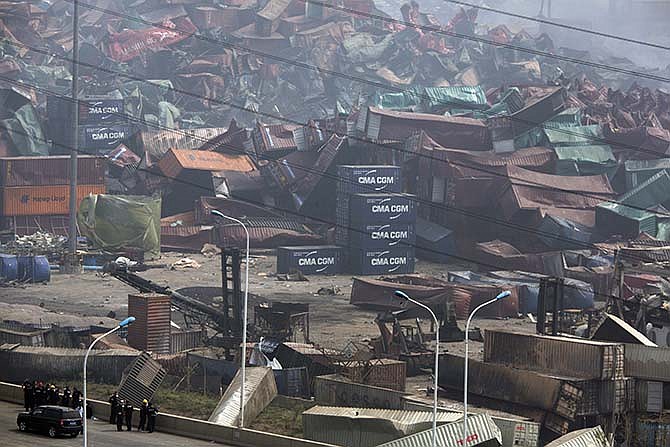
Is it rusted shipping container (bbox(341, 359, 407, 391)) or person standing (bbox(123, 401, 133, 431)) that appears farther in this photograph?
rusted shipping container (bbox(341, 359, 407, 391))

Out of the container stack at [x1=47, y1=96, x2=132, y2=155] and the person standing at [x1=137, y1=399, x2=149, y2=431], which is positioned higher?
the container stack at [x1=47, y1=96, x2=132, y2=155]

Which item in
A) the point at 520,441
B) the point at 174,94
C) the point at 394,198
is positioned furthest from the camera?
the point at 174,94

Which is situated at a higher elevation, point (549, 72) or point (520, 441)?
point (549, 72)

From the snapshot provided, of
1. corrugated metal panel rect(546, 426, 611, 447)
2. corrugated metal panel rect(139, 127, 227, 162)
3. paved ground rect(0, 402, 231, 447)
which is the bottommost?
paved ground rect(0, 402, 231, 447)

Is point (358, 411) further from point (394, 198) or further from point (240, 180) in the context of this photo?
point (240, 180)

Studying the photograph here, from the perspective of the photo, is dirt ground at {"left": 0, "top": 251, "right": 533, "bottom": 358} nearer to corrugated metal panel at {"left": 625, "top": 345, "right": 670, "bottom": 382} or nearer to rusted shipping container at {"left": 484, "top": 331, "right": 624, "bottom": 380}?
rusted shipping container at {"left": 484, "top": 331, "right": 624, "bottom": 380}

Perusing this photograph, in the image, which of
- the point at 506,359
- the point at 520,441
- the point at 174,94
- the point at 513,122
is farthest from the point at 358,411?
the point at 174,94

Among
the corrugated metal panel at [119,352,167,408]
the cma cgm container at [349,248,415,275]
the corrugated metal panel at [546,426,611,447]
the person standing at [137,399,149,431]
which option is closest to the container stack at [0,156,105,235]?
the cma cgm container at [349,248,415,275]
